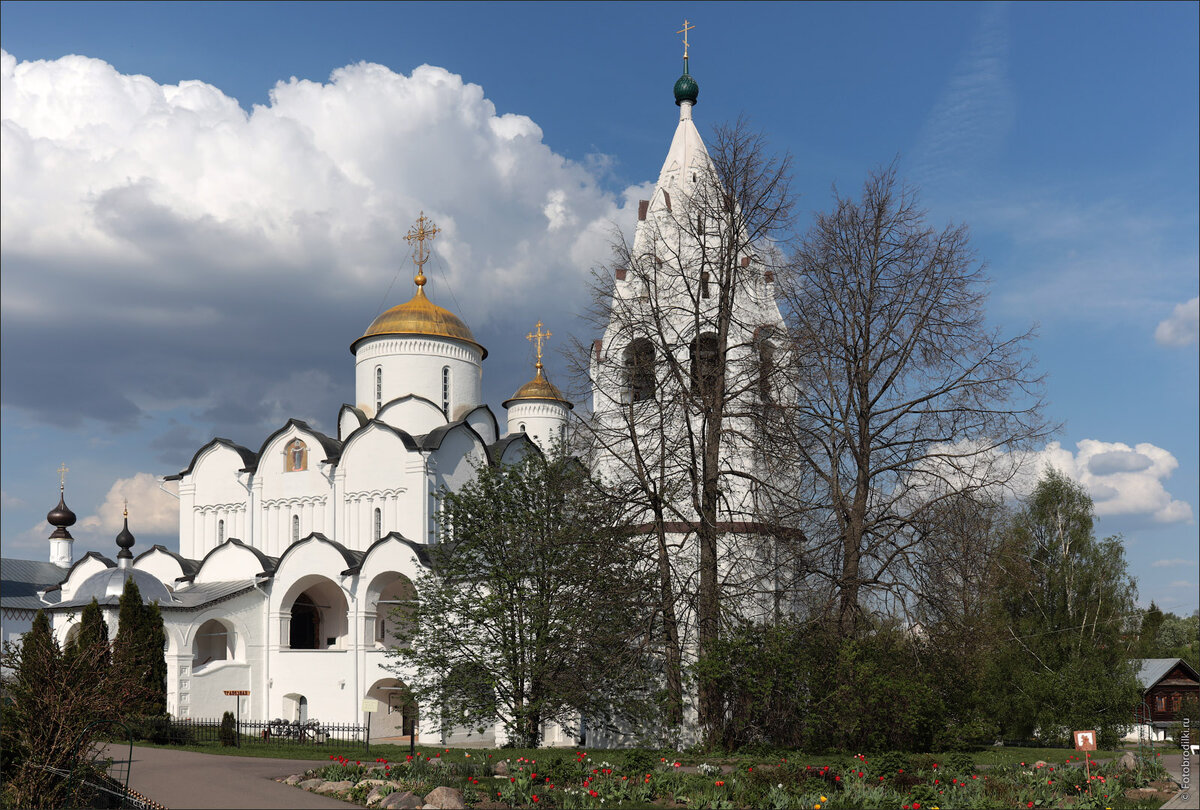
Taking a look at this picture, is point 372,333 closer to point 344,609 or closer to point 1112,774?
point 344,609

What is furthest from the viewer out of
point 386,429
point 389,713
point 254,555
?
point 254,555

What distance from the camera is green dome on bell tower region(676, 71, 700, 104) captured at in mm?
23641

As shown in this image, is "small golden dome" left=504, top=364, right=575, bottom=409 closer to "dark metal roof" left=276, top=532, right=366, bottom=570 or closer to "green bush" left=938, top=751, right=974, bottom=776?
"dark metal roof" left=276, top=532, right=366, bottom=570

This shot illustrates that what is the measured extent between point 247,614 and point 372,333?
31.0 ft

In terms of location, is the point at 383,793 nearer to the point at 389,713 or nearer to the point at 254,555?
the point at 389,713

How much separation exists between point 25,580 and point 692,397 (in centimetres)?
4529

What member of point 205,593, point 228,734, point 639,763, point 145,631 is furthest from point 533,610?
point 205,593

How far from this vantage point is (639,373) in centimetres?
1728

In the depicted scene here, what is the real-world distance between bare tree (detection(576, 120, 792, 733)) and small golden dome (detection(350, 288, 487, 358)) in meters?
15.6

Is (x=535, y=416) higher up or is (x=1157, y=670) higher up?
(x=535, y=416)

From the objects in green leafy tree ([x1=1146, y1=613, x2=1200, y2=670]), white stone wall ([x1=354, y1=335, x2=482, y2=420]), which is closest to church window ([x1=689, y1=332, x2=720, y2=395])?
white stone wall ([x1=354, y1=335, x2=482, y2=420])

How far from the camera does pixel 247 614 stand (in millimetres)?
29125

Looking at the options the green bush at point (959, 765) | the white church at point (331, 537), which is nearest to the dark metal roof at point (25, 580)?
the white church at point (331, 537)

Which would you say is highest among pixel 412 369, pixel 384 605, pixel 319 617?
pixel 412 369
